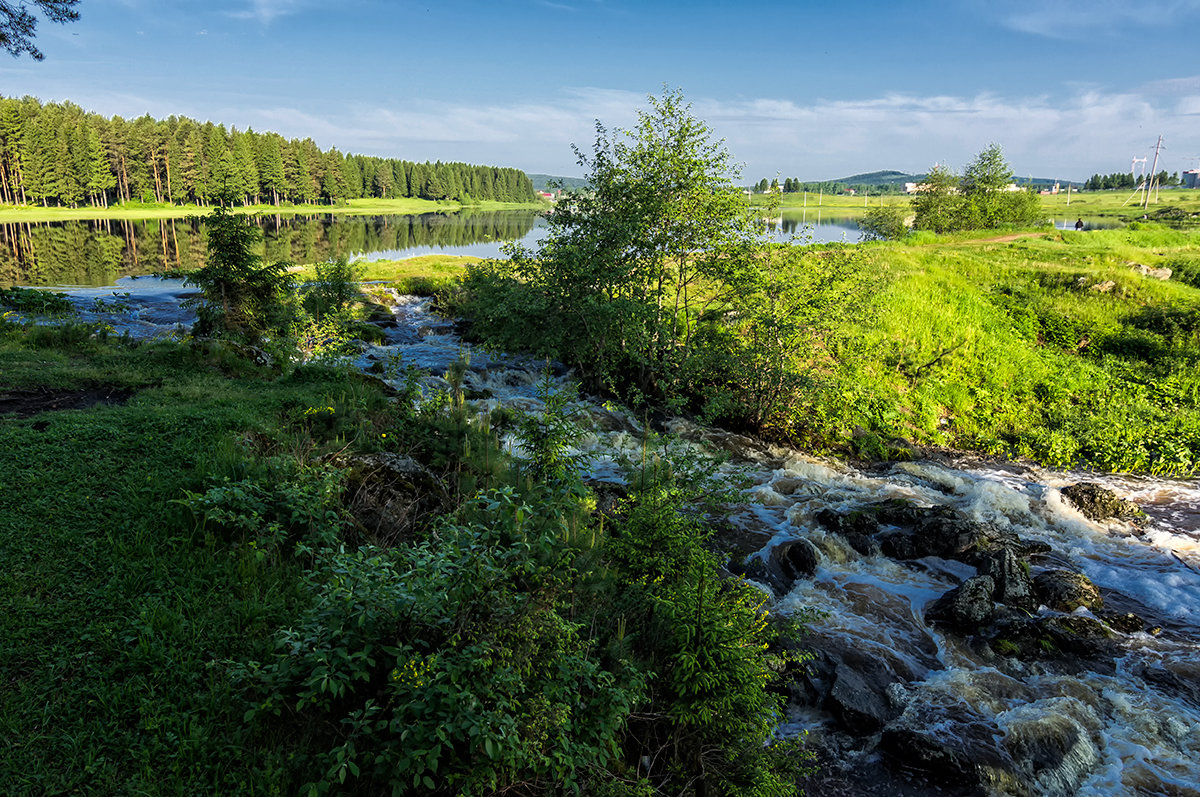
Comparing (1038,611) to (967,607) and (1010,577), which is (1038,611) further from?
(967,607)

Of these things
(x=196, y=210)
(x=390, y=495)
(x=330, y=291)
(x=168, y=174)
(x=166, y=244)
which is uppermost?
(x=168, y=174)

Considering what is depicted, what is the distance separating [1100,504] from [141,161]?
12619cm

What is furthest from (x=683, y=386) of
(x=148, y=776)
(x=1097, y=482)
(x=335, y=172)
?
(x=335, y=172)

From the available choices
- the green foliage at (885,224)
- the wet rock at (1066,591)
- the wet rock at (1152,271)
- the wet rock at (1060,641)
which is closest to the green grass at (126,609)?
the wet rock at (1060,641)

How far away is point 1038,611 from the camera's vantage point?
997 cm

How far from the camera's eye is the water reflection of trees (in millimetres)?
40875

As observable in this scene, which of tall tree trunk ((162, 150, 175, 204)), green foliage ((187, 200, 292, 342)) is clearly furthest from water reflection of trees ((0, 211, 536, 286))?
green foliage ((187, 200, 292, 342))

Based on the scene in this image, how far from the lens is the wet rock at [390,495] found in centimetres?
765

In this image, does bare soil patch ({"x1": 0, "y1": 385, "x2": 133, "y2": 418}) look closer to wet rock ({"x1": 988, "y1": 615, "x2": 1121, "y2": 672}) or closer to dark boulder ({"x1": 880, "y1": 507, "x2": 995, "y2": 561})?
dark boulder ({"x1": 880, "y1": 507, "x2": 995, "y2": 561})

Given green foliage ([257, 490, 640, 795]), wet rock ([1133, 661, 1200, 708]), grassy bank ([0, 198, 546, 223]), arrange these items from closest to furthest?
green foliage ([257, 490, 640, 795]), wet rock ([1133, 661, 1200, 708]), grassy bank ([0, 198, 546, 223])

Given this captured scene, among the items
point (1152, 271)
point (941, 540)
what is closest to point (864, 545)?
point (941, 540)

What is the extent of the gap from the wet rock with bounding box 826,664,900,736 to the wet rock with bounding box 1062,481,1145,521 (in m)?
8.83

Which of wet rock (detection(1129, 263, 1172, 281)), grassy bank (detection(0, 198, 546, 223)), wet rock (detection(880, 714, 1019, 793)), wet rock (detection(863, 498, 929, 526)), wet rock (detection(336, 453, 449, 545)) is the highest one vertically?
grassy bank (detection(0, 198, 546, 223))

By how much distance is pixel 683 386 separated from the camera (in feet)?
62.9
